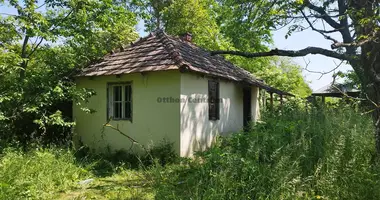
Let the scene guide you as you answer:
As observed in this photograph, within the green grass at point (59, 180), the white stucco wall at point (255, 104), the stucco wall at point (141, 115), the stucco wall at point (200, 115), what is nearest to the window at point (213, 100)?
the stucco wall at point (200, 115)

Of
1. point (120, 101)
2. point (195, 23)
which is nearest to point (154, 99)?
point (120, 101)

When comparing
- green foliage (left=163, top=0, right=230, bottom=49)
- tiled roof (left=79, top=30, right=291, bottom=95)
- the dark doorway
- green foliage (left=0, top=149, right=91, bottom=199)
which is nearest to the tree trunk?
tiled roof (left=79, top=30, right=291, bottom=95)

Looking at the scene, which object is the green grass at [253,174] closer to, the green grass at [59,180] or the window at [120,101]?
the green grass at [59,180]

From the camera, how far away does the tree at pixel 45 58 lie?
25.3ft

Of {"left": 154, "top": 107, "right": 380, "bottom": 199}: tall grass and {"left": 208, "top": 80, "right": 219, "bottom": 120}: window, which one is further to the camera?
{"left": 208, "top": 80, "right": 219, "bottom": 120}: window

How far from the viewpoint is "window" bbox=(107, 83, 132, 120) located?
28.7ft

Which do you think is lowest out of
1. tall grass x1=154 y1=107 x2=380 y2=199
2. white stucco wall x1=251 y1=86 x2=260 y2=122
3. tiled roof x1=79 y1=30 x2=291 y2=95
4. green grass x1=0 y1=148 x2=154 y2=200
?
green grass x1=0 y1=148 x2=154 y2=200

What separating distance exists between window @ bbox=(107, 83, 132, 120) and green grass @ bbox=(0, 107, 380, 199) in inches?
106

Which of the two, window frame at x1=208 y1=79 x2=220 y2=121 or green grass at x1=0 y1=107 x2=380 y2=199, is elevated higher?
window frame at x1=208 y1=79 x2=220 y2=121

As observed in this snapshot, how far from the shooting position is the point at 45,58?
9.77 meters

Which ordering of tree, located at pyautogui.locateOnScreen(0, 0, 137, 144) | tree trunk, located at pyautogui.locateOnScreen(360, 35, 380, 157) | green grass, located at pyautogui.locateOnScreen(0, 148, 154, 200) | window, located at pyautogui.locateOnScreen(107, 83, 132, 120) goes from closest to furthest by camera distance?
tree trunk, located at pyautogui.locateOnScreen(360, 35, 380, 157) < green grass, located at pyautogui.locateOnScreen(0, 148, 154, 200) < tree, located at pyautogui.locateOnScreen(0, 0, 137, 144) < window, located at pyautogui.locateOnScreen(107, 83, 132, 120)

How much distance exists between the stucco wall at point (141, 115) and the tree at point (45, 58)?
619mm

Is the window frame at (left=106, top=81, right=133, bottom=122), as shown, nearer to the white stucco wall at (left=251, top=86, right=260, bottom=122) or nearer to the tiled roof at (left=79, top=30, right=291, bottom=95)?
the tiled roof at (left=79, top=30, right=291, bottom=95)

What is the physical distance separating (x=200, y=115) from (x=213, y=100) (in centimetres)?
114
